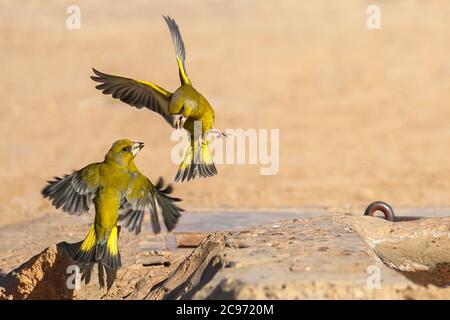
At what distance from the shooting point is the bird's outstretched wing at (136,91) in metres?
6.64

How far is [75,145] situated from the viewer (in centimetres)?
1402

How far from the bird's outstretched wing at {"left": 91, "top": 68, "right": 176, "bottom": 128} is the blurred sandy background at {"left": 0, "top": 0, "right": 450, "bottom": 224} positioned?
3193mm

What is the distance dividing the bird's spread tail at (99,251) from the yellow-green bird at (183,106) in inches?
32.5

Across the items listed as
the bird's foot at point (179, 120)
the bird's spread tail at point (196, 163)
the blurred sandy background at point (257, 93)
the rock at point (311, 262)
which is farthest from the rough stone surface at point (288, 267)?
the blurred sandy background at point (257, 93)

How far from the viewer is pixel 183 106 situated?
6152 millimetres

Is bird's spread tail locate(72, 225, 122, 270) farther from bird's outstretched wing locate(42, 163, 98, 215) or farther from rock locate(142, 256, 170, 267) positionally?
rock locate(142, 256, 170, 267)

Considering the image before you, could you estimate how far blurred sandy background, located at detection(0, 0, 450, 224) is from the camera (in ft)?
39.3

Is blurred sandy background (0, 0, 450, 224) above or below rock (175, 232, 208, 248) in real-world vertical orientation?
above

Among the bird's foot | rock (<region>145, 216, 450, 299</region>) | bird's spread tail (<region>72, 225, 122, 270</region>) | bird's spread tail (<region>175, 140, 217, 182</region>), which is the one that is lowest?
bird's spread tail (<region>72, 225, 122, 270</region>)

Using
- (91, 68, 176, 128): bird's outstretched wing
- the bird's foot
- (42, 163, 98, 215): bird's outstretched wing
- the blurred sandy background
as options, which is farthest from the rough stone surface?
the blurred sandy background

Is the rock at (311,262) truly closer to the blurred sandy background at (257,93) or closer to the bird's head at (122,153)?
the bird's head at (122,153)

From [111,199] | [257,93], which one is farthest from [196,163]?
[257,93]
